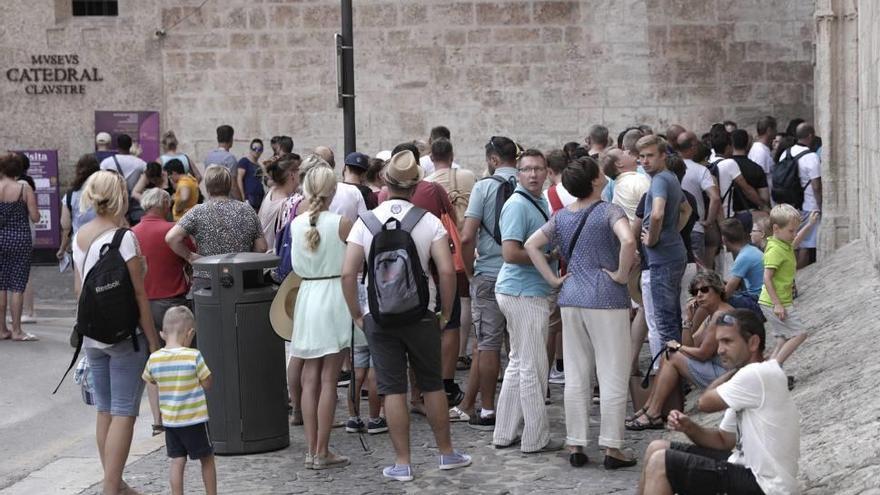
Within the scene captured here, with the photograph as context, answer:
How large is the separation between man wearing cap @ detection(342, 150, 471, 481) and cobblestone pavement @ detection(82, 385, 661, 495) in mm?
250

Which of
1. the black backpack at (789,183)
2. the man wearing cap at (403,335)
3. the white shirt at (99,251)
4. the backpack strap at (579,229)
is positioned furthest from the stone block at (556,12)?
the white shirt at (99,251)

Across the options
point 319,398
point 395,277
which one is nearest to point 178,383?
point 395,277

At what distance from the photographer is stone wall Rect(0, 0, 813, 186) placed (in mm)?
19391

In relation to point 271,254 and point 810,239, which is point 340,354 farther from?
point 810,239

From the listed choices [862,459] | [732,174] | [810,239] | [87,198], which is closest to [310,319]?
[87,198]

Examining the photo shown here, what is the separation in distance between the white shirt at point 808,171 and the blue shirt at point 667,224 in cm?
582

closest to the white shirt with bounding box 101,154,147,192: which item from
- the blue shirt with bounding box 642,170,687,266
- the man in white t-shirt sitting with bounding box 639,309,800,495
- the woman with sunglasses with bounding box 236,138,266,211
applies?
the woman with sunglasses with bounding box 236,138,266,211

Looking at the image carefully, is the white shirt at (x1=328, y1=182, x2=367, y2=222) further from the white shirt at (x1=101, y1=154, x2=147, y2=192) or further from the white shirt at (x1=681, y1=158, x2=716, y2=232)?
the white shirt at (x1=101, y1=154, x2=147, y2=192)

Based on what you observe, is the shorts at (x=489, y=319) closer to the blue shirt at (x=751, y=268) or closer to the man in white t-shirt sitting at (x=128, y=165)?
the blue shirt at (x=751, y=268)

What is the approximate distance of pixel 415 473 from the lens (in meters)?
8.23

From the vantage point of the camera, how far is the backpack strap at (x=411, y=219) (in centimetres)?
798

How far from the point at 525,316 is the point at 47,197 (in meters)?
12.3

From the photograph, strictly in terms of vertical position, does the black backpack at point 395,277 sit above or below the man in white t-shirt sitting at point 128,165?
below

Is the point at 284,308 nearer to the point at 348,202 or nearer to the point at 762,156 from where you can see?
the point at 348,202
